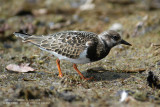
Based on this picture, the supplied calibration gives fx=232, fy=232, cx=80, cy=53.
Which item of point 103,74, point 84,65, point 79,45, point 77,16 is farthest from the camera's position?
point 77,16

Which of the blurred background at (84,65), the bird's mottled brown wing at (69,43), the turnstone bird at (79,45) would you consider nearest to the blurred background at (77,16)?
the blurred background at (84,65)

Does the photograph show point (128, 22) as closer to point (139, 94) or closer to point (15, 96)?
point (139, 94)

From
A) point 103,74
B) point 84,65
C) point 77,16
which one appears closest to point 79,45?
point 103,74

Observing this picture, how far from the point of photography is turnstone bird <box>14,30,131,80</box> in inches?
162

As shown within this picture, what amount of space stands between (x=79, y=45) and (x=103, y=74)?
0.78 meters

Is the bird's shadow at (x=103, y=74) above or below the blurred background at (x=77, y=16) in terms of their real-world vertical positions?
below

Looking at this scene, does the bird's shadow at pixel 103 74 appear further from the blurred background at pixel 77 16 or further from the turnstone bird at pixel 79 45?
the blurred background at pixel 77 16

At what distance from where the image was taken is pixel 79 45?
416 cm

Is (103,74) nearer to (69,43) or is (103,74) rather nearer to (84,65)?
(84,65)

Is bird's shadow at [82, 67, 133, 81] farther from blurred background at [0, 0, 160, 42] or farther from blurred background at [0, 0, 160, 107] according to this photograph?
blurred background at [0, 0, 160, 42]

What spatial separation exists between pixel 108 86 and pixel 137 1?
5539 mm

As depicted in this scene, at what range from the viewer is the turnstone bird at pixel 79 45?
4117 millimetres

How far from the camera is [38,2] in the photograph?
28.6 ft

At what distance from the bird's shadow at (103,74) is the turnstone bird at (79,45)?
30cm
